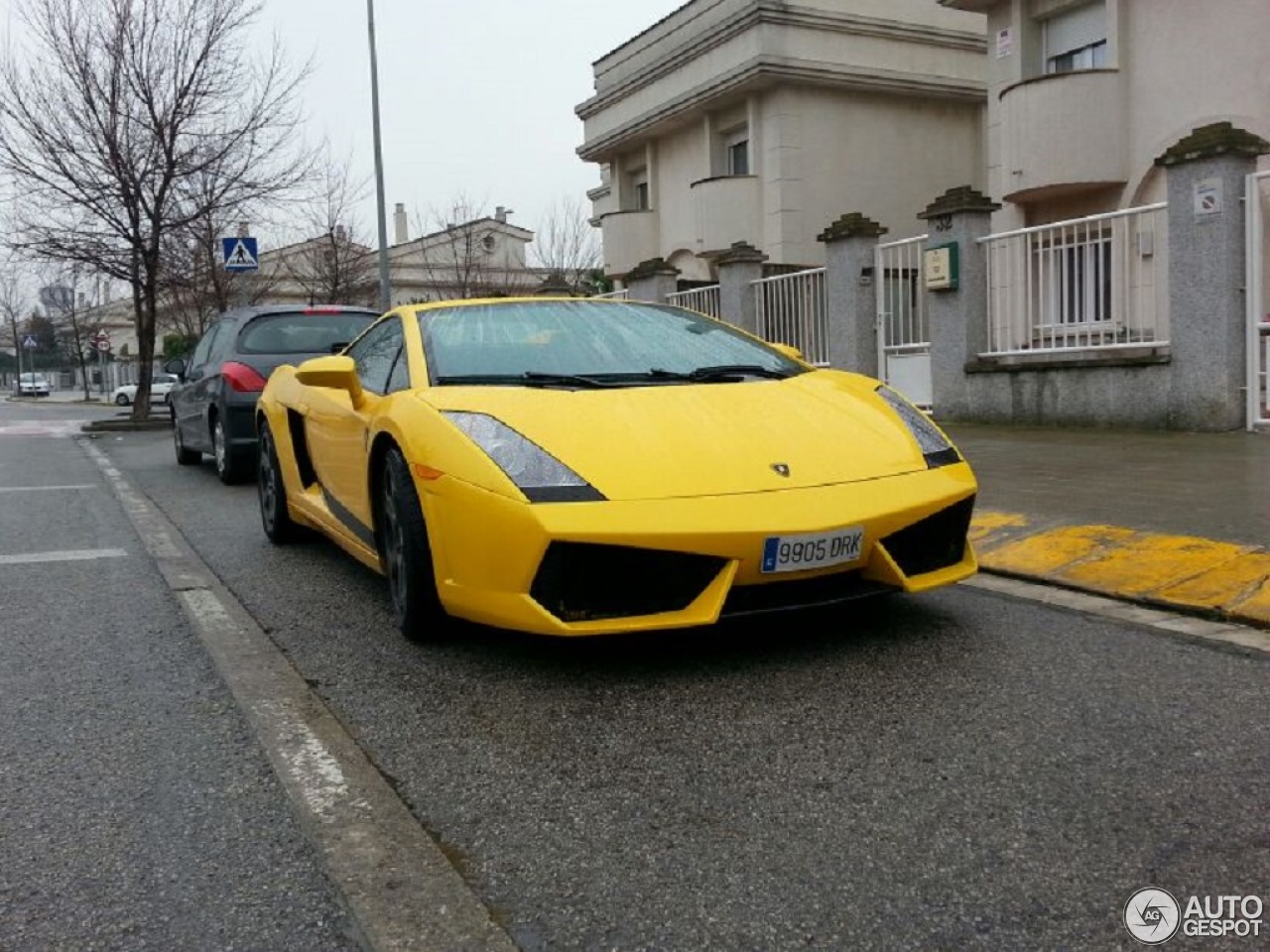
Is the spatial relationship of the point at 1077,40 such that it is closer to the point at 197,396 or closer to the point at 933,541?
the point at 197,396

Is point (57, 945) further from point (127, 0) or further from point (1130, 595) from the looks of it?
point (127, 0)

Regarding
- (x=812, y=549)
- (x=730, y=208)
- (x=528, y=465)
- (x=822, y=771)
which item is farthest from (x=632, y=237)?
(x=822, y=771)

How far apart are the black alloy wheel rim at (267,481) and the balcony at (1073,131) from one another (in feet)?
34.4

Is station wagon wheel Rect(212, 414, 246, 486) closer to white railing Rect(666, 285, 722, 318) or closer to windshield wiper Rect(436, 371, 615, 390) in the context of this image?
windshield wiper Rect(436, 371, 615, 390)

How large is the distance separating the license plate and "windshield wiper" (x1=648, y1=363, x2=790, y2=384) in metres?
1.06

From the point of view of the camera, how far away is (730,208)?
19578 millimetres

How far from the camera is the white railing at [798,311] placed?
13172 millimetres

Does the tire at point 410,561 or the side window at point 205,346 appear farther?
the side window at point 205,346

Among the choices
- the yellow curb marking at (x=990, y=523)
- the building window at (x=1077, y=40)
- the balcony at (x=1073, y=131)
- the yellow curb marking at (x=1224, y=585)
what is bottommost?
the yellow curb marking at (x=1224, y=585)

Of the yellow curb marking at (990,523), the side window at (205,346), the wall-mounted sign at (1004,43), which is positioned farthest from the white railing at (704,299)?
the yellow curb marking at (990,523)

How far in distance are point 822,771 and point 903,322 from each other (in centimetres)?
1004

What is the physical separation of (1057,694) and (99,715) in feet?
9.36

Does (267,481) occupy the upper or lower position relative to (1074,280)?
lower

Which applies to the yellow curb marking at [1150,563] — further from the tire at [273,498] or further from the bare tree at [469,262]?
the bare tree at [469,262]
